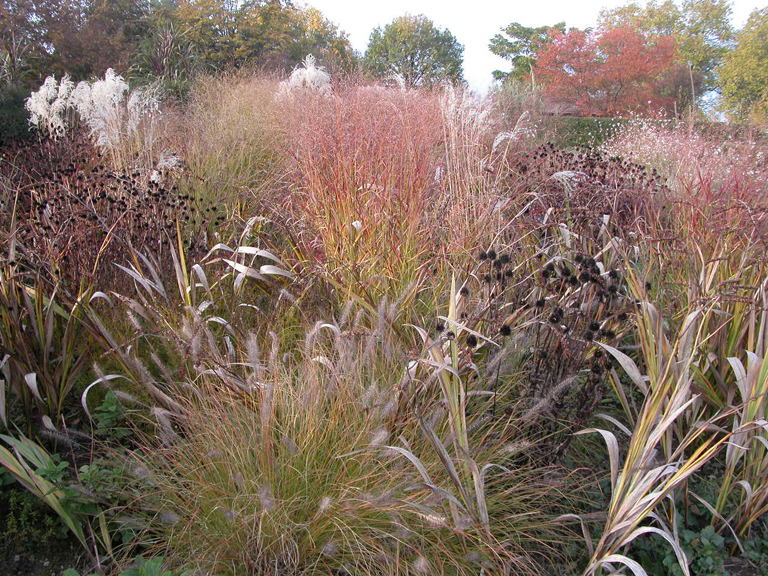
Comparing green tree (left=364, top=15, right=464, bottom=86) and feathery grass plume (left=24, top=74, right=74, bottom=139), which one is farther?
green tree (left=364, top=15, right=464, bottom=86)

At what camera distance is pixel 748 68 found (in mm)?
31625

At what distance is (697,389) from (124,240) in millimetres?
2926

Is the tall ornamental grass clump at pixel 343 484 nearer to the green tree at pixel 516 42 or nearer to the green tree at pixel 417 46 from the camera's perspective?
the green tree at pixel 417 46

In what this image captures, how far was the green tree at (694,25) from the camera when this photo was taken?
132 ft

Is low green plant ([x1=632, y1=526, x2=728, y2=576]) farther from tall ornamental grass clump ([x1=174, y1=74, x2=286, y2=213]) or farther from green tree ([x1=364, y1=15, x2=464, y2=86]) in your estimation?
green tree ([x1=364, y1=15, x2=464, y2=86])

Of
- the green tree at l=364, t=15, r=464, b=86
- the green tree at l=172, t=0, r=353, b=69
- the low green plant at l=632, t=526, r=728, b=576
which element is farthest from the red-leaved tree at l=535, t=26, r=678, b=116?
the low green plant at l=632, t=526, r=728, b=576

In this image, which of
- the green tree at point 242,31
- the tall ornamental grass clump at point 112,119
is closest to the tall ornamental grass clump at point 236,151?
the tall ornamental grass clump at point 112,119

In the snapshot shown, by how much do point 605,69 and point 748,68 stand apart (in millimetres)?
11186

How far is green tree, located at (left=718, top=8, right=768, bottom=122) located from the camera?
3091 centimetres

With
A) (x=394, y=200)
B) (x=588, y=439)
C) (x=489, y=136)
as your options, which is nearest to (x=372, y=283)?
(x=394, y=200)

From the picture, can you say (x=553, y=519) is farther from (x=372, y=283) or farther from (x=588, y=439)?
(x=372, y=283)

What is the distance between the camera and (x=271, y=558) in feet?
5.35

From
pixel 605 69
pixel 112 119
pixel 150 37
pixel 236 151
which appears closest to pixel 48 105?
pixel 112 119

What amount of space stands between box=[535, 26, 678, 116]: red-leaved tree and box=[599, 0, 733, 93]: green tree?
11810 millimetres
